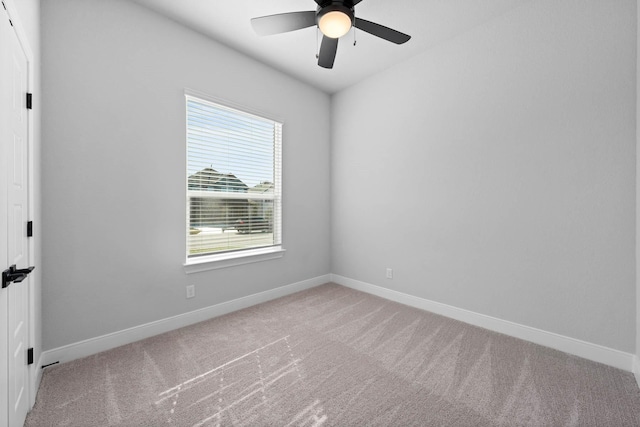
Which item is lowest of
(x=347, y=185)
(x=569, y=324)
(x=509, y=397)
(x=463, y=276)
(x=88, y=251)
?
(x=509, y=397)

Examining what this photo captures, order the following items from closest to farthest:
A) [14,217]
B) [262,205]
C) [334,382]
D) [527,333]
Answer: [14,217], [334,382], [527,333], [262,205]

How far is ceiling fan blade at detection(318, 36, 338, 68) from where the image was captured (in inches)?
84.8

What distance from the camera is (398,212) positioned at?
10.9 ft

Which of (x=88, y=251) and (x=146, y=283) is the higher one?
(x=88, y=251)

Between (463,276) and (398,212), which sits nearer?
(463,276)

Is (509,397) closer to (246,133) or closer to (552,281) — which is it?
(552,281)

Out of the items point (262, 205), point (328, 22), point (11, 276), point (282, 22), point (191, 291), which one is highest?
point (282, 22)

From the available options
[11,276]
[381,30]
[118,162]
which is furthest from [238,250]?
[381,30]

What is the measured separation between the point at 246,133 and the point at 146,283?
189cm

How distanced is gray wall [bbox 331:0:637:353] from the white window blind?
138 centimetres

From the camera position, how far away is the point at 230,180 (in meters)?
3.04

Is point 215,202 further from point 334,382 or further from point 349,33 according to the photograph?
point 349,33

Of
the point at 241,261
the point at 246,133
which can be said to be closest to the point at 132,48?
the point at 246,133

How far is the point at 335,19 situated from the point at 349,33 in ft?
3.26
